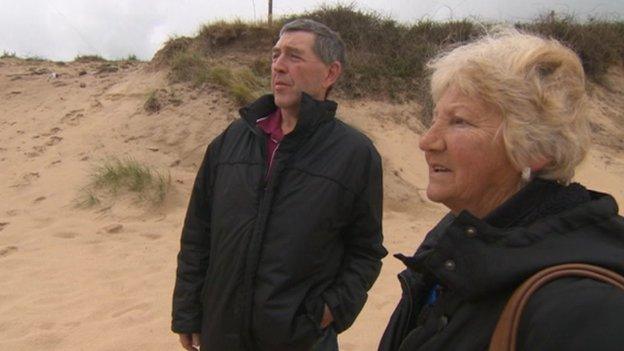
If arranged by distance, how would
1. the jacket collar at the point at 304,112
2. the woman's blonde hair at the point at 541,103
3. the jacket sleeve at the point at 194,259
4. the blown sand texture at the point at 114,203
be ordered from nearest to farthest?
1. the woman's blonde hair at the point at 541,103
2. the jacket collar at the point at 304,112
3. the jacket sleeve at the point at 194,259
4. the blown sand texture at the point at 114,203

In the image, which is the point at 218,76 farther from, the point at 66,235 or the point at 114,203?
the point at 66,235

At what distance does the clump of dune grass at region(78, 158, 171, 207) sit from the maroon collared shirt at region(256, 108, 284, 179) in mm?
4489

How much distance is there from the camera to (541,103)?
50.8 inches

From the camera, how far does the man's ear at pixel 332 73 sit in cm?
265

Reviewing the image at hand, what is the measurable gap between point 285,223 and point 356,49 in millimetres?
9322

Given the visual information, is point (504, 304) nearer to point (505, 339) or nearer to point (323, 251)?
point (505, 339)

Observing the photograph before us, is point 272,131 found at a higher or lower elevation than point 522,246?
lower

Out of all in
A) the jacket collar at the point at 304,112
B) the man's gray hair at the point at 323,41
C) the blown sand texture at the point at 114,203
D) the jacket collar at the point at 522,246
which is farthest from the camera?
the blown sand texture at the point at 114,203

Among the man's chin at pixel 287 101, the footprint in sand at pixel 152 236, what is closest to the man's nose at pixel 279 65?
the man's chin at pixel 287 101

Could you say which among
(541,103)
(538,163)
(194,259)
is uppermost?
(541,103)

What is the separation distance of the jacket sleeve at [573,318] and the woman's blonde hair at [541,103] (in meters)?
0.36

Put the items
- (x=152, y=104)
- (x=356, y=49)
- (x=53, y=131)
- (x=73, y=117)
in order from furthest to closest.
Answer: (x=356, y=49) → (x=73, y=117) → (x=53, y=131) → (x=152, y=104)

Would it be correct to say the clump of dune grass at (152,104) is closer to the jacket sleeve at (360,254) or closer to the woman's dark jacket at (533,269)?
the jacket sleeve at (360,254)

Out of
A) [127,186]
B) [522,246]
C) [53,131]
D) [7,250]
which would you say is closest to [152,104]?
[53,131]
